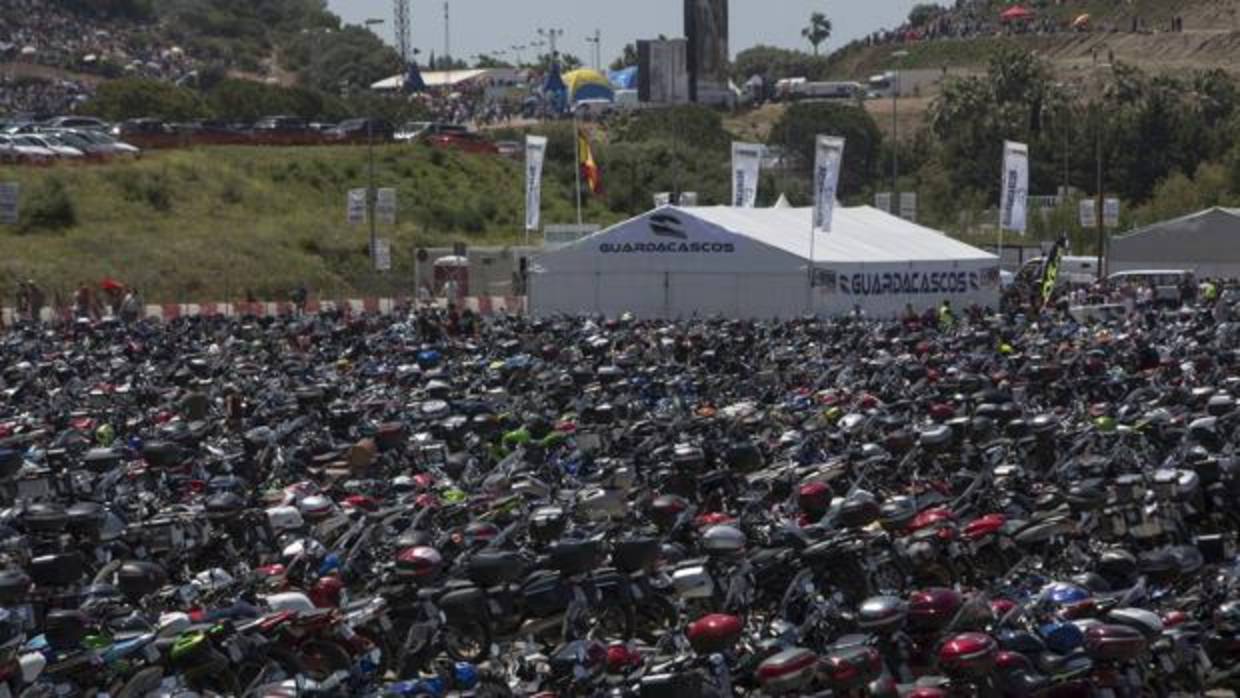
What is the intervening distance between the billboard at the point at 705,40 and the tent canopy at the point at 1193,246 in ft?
97.0

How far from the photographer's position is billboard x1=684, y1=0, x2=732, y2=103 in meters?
75.6

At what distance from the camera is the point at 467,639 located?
37.4 ft

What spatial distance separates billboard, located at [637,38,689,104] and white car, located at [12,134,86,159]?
21253 millimetres

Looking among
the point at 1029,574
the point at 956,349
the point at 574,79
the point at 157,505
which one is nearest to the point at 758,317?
the point at 956,349

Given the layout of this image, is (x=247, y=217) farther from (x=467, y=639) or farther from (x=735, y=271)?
(x=467, y=639)

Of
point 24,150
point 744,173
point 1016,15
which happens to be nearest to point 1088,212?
point 744,173

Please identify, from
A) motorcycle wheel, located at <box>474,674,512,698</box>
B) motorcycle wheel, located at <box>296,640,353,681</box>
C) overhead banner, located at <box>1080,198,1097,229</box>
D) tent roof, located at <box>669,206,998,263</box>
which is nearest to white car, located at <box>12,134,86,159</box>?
overhead banner, located at <box>1080,198,1097,229</box>

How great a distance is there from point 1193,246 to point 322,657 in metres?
39.8

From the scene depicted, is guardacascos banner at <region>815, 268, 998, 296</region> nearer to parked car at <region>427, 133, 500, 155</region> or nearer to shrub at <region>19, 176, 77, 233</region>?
shrub at <region>19, 176, 77, 233</region>

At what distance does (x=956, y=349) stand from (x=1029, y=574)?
1394 centimetres

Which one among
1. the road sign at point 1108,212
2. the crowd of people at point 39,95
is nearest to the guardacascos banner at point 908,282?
the road sign at point 1108,212

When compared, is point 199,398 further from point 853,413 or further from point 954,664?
point 954,664

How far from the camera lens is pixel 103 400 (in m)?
21.7

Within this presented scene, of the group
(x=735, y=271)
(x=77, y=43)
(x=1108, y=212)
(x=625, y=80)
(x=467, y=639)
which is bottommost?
(x=1108, y=212)
